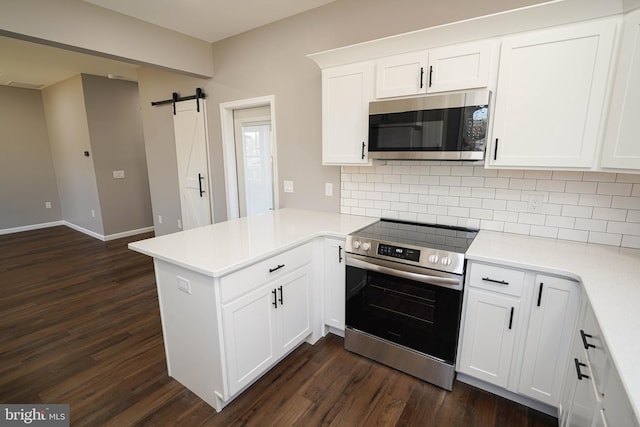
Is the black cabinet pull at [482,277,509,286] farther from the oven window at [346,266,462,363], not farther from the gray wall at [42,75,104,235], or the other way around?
the gray wall at [42,75,104,235]

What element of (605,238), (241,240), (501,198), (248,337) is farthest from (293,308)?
(605,238)

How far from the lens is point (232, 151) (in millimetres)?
3691

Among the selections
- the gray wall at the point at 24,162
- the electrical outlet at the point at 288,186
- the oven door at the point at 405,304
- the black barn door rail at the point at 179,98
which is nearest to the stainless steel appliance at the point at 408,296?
the oven door at the point at 405,304

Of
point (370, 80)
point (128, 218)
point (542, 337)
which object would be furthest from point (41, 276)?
point (542, 337)

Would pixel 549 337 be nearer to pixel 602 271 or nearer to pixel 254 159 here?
pixel 602 271

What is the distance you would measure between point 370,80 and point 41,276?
15.3 feet

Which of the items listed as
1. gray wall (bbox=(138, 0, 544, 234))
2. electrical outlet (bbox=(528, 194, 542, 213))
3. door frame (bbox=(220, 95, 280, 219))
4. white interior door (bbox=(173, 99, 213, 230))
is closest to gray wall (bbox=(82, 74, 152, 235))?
gray wall (bbox=(138, 0, 544, 234))

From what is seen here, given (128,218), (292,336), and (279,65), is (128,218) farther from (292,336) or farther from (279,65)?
(292,336)

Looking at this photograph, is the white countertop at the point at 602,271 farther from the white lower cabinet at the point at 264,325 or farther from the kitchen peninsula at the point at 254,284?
the white lower cabinet at the point at 264,325

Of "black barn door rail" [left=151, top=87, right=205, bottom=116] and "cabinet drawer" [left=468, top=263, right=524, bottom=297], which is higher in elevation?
"black barn door rail" [left=151, top=87, right=205, bottom=116]

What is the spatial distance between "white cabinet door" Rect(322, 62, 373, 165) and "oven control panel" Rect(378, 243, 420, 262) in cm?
73

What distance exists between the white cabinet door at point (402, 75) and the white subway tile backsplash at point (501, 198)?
23.2 inches

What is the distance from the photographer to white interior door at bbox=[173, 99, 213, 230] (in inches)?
152

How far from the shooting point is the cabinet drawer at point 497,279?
5.52 feet
